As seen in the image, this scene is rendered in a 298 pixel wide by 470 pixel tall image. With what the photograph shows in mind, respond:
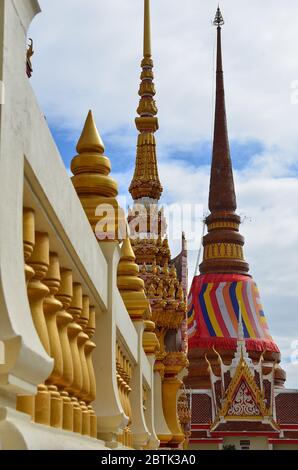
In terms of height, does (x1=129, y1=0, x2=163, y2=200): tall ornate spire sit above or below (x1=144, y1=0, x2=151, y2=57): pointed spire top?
below

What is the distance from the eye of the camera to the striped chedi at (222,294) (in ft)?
108

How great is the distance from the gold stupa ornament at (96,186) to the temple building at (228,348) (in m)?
24.0

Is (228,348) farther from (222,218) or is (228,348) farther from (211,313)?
(222,218)

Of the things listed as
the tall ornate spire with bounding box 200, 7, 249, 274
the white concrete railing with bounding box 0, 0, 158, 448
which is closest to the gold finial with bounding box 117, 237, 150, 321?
the white concrete railing with bounding box 0, 0, 158, 448

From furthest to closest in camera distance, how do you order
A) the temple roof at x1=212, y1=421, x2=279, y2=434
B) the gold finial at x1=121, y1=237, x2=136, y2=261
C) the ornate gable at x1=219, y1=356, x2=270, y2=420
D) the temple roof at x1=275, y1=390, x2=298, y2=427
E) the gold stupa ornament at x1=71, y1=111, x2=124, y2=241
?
the temple roof at x1=275, y1=390, x2=298, y2=427, the ornate gable at x1=219, y1=356, x2=270, y2=420, the temple roof at x1=212, y1=421, x2=279, y2=434, the gold finial at x1=121, y1=237, x2=136, y2=261, the gold stupa ornament at x1=71, y1=111, x2=124, y2=241

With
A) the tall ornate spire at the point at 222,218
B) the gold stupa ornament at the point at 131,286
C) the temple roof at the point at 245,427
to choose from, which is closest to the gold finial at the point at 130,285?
the gold stupa ornament at the point at 131,286

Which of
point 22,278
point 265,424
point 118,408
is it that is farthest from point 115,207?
point 265,424

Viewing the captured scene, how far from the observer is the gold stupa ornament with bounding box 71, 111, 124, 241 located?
4691 millimetres

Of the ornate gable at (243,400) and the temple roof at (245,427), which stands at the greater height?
the ornate gable at (243,400)

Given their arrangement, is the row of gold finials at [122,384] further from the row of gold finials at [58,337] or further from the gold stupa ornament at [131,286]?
the row of gold finials at [58,337]

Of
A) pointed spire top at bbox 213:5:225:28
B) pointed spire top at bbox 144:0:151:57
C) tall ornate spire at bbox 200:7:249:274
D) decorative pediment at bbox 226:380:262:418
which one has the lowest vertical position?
decorative pediment at bbox 226:380:262:418

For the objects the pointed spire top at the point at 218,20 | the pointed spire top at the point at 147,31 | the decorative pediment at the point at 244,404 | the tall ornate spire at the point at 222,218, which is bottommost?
the decorative pediment at the point at 244,404

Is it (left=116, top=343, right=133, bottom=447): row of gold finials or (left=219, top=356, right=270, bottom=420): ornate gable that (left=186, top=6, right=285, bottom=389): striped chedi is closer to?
(left=219, top=356, right=270, bottom=420): ornate gable

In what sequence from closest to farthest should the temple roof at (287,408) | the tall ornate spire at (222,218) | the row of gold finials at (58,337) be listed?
the row of gold finials at (58,337)
the temple roof at (287,408)
the tall ornate spire at (222,218)
